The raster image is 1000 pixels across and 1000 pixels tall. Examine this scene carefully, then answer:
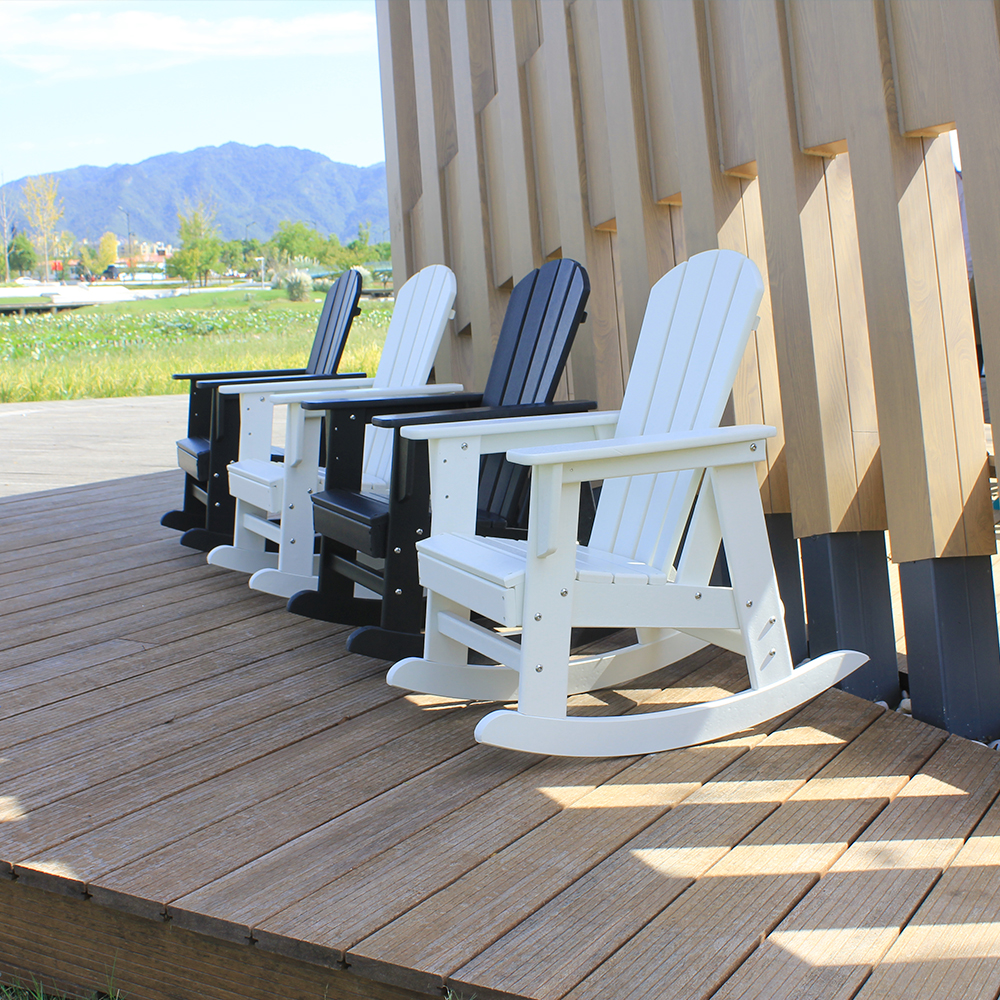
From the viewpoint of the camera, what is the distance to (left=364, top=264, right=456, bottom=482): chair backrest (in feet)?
9.77

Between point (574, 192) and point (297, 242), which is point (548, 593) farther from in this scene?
point (297, 242)

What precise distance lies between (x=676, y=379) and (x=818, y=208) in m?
Result: 0.45

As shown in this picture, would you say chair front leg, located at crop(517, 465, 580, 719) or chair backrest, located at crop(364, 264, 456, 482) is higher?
chair backrest, located at crop(364, 264, 456, 482)

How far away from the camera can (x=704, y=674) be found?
2.13 meters

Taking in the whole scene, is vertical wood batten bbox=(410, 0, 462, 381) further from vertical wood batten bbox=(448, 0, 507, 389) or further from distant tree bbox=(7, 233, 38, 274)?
distant tree bbox=(7, 233, 38, 274)

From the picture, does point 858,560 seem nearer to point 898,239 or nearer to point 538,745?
point 898,239

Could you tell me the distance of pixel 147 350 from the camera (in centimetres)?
1539

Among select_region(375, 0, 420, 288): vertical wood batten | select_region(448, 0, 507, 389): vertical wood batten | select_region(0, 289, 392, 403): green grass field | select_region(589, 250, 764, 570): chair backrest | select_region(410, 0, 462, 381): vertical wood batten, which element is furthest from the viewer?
select_region(0, 289, 392, 403): green grass field

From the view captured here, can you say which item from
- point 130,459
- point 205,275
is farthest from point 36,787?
point 205,275

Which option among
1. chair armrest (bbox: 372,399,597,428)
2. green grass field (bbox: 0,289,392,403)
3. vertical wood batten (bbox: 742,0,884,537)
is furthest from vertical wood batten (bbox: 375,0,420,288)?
green grass field (bbox: 0,289,392,403)

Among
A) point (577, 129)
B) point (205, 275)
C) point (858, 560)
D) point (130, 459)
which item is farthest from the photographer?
point (205, 275)

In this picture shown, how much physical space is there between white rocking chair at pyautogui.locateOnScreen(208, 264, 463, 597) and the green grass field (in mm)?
7779

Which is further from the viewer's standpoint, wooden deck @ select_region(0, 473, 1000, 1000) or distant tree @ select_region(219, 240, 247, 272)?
distant tree @ select_region(219, 240, 247, 272)

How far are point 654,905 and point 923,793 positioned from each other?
1.91 ft
